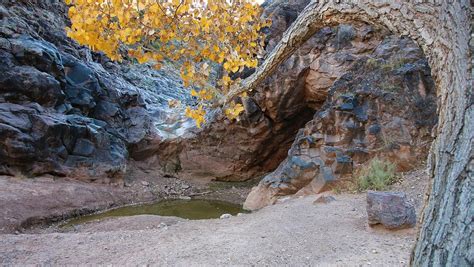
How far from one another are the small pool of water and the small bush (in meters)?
3.81

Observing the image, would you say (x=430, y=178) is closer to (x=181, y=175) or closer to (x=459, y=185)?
(x=459, y=185)

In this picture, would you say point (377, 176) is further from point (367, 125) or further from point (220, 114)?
point (220, 114)

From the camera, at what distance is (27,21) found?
1402cm

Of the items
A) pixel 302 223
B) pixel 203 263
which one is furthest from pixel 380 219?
pixel 203 263

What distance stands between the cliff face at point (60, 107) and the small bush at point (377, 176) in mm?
8481

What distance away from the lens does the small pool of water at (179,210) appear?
10.1 m

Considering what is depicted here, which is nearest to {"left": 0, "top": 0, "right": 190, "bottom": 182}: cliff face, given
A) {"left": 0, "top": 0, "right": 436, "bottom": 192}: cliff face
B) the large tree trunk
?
{"left": 0, "top": 0, "right": 436, "bottom": 192}: cliff face

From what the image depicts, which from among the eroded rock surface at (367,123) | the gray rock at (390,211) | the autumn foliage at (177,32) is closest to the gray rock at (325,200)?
the eroded rock surface at (367,123)

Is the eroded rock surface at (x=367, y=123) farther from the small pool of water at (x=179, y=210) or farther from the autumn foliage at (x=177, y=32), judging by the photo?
the autumn foliage at (x=177, y=32)

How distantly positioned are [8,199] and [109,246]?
5.33 m

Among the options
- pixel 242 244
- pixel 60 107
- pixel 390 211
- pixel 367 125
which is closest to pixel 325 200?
pixel 390 211

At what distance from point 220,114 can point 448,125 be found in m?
13.0

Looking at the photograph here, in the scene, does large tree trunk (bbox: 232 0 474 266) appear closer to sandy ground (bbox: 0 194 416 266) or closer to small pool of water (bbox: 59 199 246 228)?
sandy ground (bbox: 0 194 416 266)

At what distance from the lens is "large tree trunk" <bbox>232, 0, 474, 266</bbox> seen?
5.35 ft
